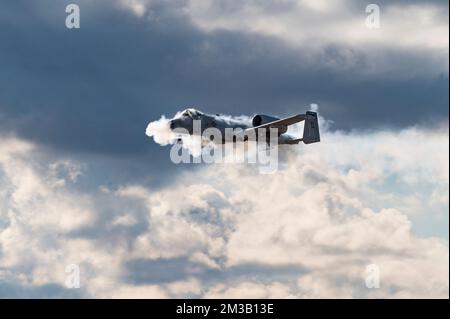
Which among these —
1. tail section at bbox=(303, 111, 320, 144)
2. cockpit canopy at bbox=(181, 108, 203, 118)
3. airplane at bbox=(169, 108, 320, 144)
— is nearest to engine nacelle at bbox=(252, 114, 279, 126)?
airplane at bbox=(169, 108, 320, 144)

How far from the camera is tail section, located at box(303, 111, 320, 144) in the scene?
533ft

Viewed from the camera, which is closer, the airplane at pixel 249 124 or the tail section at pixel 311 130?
the airplane at pixel 249 124

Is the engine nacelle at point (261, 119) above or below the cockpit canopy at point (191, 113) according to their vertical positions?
above

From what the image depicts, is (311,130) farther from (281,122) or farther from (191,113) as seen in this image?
(191,113)

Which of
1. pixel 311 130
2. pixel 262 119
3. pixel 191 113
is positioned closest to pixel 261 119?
pixel 262 119

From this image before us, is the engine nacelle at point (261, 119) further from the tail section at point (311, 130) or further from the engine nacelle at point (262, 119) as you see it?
the tail section at point (311, 130)

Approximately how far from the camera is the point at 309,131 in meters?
163

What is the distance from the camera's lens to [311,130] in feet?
536

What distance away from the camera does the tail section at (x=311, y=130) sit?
533ft

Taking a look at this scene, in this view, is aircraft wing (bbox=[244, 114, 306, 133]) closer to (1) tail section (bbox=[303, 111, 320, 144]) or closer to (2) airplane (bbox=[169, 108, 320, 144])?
(2) airplane (bbox=[169, 108, 320, 144])

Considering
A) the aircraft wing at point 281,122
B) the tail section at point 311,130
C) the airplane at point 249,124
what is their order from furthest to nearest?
the tail section at point 311,130, the aircraft wing at point 281,122, the airplane at point 249,124

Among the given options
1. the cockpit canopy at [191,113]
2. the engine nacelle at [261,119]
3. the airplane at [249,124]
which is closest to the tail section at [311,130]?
the airplane at [249,124]
